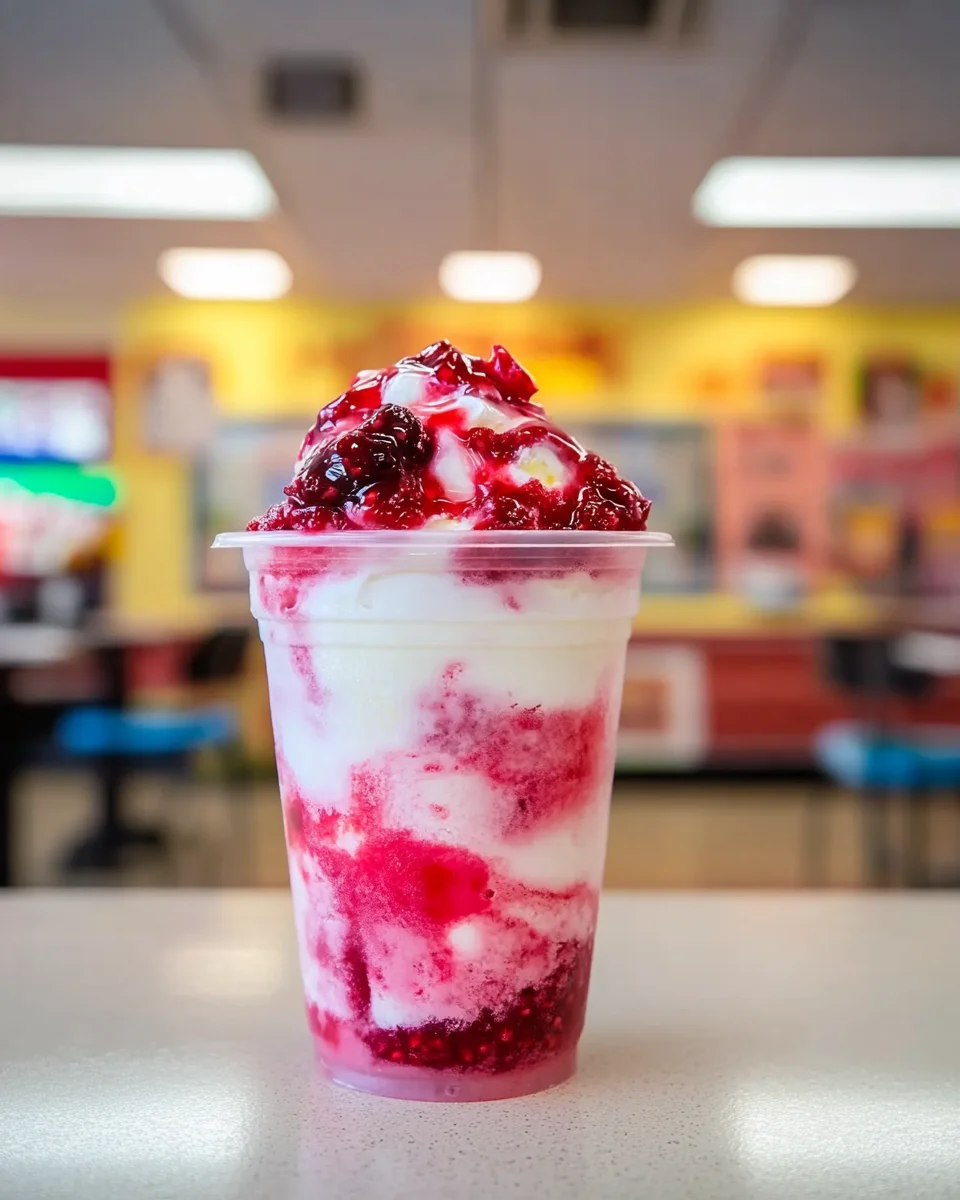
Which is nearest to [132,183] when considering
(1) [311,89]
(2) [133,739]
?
(1) [311,89]

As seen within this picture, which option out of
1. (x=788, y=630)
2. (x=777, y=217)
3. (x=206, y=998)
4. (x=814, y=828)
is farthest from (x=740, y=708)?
(x=206, y=998)

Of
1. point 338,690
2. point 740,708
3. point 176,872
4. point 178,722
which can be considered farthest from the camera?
point 740,708

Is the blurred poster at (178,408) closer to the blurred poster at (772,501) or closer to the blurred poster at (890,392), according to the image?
the blurred poster at (772,501)

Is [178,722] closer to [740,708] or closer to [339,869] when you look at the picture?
[740,708]

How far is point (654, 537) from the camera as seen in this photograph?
74cm

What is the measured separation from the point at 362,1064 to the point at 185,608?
23.7ft

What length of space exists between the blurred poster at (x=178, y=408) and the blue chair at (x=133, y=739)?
250cm

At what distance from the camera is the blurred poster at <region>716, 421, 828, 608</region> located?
25.1 ft

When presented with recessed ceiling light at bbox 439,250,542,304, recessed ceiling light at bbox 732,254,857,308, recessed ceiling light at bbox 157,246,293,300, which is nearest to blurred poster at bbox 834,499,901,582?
recessed ceiling light at bbox 732,254,857,308

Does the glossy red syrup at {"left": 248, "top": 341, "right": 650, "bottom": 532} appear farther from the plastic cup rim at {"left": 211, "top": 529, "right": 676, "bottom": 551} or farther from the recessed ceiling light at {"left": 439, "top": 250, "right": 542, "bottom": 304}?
the recessed ceiling light at {"left": 439, "top": 250, "right": 542, "bottom": 304}

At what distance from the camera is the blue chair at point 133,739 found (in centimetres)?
464

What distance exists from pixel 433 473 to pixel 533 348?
23.0 feet

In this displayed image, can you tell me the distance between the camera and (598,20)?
351 centimetres

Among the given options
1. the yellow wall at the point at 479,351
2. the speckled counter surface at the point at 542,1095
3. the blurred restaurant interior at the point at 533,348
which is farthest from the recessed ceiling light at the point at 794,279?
the speckled counter surface at the point at 542,1095
